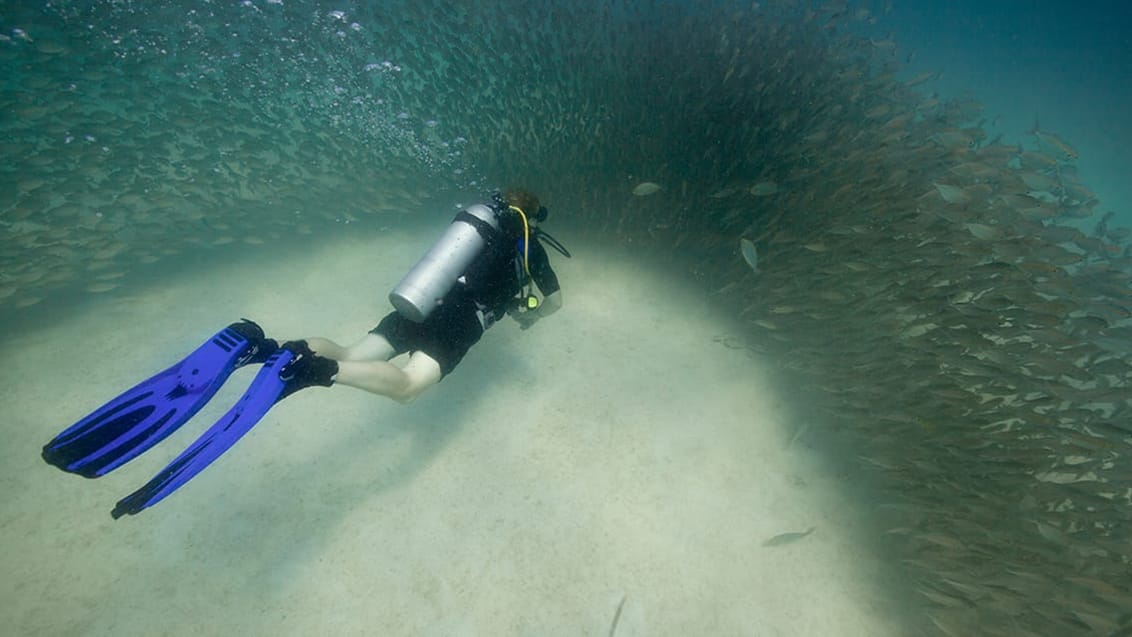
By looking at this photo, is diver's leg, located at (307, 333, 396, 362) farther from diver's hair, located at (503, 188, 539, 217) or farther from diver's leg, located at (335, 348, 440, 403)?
diver's hair, located at (503, 188, 539, 217)

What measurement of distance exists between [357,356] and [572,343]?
282 centimetres

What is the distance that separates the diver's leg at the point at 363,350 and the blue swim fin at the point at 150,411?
0.57 metres

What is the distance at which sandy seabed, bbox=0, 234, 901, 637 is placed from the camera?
3.89m

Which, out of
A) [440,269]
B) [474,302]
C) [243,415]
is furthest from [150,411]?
[474,302]

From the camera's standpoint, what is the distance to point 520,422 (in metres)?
5.34

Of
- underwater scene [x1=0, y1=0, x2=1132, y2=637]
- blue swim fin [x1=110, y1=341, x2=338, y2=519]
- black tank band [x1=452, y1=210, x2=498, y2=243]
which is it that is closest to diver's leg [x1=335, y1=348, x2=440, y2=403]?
blue swim fin [x1=110, y1=341, x2=338, y2=519]

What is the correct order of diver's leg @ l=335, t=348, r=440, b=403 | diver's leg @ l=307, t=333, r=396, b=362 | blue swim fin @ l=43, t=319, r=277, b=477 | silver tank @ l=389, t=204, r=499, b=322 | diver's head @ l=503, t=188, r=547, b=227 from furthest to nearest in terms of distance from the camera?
diver's head @ l=503, t=188, r=547, b=227
diver's leg @ l=307, t=333, r=396, b=362
silver tank @ l=389, t=204, r=499, b=322
diver's leg @ l=335, t=348, r=440, b=403
blue swim fin @ l=43, t=319, r=277, b=477

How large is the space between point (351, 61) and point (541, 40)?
462 centimetres

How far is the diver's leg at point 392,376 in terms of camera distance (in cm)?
355

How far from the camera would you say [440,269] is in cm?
395

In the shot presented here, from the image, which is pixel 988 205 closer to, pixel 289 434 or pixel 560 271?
pixel 560 271

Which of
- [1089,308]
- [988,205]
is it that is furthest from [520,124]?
[1089,308]

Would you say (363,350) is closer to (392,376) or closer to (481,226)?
(392,376)

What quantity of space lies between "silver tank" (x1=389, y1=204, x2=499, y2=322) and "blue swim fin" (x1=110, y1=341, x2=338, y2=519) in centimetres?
75
